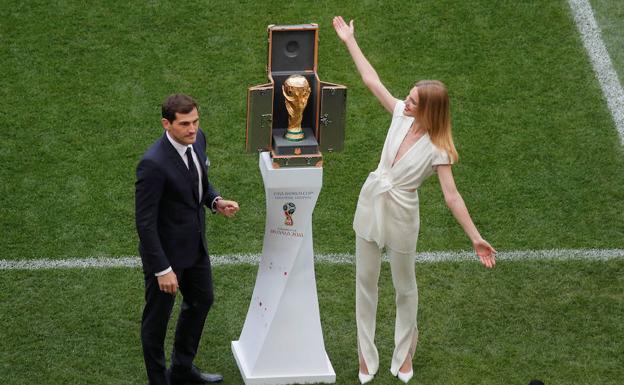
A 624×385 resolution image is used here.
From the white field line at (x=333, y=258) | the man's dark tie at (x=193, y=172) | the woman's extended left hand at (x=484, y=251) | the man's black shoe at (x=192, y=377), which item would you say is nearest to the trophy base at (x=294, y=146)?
the man's dark tie at (x=193, y=172)

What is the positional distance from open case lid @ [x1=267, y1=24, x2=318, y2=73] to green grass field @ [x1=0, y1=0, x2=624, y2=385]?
1.92 metres

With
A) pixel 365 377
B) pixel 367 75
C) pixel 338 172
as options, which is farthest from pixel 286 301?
pixel 338 172

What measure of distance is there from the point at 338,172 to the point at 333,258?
104cm

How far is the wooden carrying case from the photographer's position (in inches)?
293

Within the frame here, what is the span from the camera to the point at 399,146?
7457mm

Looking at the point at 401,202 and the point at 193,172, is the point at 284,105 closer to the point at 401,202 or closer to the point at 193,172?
the point at 193,172

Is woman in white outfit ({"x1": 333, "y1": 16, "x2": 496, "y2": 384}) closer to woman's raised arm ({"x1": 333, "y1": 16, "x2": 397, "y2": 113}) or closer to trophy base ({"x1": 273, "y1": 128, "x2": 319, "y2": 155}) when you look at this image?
woman's raised arm ({"x1": 333, "y1": 16, "x2": 397, "y2": 113})

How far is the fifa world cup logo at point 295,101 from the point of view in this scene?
738 centimetres

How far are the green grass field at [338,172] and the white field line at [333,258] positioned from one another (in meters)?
0.08

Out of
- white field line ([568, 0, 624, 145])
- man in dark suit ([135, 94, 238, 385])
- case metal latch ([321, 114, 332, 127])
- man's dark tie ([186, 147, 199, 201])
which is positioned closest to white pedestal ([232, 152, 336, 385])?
case metal latch ([321, 114, 332, 127])

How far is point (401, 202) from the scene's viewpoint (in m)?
7.49

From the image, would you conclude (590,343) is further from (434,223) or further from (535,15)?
(535,15)

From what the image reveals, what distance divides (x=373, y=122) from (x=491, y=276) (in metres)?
2.08

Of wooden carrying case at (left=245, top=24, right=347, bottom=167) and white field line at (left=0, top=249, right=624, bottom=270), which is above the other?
wooden carrying case at (left=245, top=24, right=347, bottom=167)
